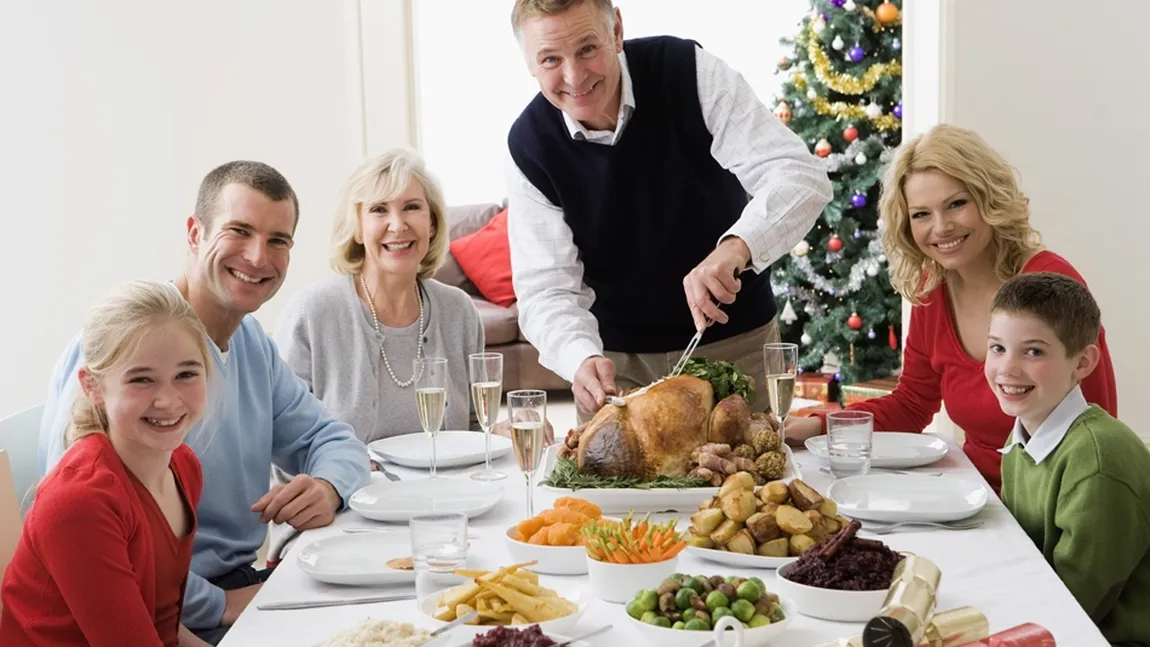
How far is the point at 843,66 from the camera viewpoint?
6.12 meters

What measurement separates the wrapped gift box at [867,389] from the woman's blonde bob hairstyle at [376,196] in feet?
11.0

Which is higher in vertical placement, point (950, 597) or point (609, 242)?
point (609, 242)

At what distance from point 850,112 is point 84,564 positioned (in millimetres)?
5160

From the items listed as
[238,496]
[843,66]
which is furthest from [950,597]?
[843,66]

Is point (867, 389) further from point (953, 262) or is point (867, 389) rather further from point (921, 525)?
point (921, 525)

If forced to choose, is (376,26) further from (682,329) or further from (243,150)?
(682,329)

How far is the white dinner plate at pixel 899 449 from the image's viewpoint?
2174 millimetres

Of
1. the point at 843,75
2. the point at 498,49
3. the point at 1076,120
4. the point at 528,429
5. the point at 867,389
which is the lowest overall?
the point at 867,389

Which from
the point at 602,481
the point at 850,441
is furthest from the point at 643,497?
the point at 850,441

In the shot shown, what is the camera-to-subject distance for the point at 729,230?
241 cm

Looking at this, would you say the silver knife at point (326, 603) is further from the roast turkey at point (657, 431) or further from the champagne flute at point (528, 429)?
the roast turkey at point (657, 431)

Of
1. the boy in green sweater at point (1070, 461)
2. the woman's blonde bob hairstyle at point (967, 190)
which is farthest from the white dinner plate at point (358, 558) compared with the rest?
the woman's blonde bob hairstyle at point (967, 190)

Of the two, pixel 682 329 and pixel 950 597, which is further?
pixel 682 329

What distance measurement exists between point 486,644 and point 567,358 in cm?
121
